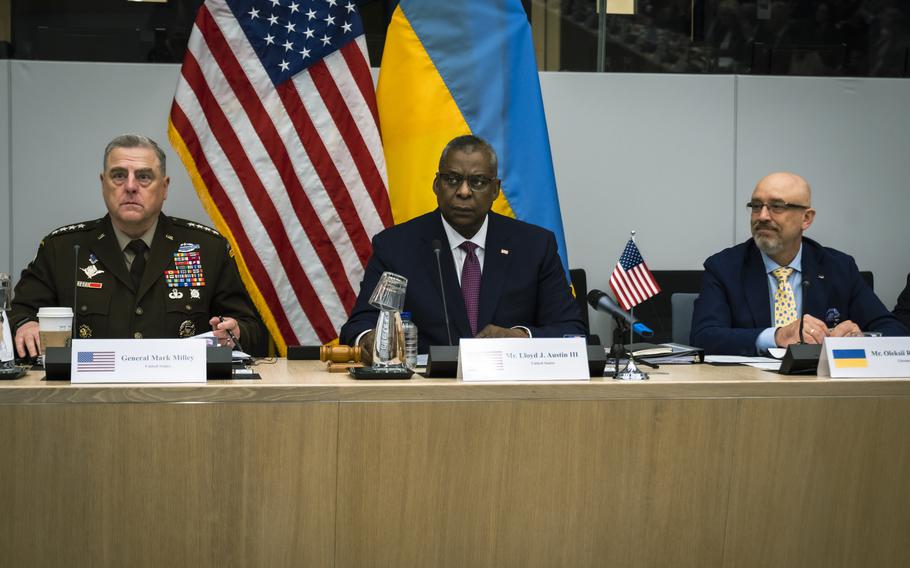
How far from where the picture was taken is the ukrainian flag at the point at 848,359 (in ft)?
8.10

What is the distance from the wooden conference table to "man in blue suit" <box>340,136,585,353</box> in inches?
31.6

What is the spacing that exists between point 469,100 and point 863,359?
1.96m

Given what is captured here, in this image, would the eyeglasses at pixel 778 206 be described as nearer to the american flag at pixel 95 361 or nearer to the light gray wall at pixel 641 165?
the light gray wall at pixel 641 165

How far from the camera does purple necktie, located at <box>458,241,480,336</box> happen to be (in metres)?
3.20

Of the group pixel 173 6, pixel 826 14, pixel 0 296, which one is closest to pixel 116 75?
pixel 173 6

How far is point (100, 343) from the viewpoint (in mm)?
2164

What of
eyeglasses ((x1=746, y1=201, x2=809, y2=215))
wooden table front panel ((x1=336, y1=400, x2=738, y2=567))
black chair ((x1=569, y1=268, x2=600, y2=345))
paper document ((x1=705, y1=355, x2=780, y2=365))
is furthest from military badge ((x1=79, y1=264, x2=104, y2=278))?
eyeglasses ((x1=746, y1=201, x2=809, y2=215))

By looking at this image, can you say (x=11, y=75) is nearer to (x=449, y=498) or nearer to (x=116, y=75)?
(x=116, y=75)

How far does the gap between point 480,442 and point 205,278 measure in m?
1.40

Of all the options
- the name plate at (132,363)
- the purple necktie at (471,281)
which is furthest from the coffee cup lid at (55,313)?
the purple necktie at (471,281)

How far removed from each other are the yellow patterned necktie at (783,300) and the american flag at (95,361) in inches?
86.9

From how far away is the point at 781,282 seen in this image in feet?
11.5

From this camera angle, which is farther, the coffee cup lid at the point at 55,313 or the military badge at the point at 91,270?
the military badge at the point at 91,270

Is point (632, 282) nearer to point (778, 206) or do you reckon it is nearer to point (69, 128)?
point (778, 206)
